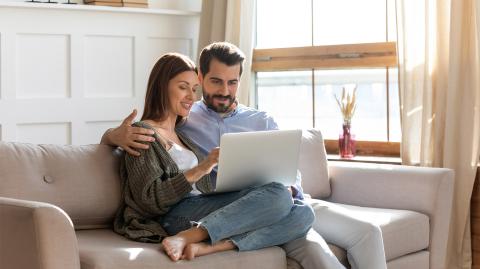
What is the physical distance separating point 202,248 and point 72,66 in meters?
2.28

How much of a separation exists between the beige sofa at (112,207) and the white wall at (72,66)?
1.43 metres

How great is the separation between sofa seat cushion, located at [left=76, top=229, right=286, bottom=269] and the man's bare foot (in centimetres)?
2

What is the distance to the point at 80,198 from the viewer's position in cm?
309

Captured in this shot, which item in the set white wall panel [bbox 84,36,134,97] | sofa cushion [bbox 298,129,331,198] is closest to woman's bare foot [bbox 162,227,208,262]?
sofa cushion [bbox 298,129,331,198]

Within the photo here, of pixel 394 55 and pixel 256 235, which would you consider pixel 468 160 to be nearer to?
pixel 394 55

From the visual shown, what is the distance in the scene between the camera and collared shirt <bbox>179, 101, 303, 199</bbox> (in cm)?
338

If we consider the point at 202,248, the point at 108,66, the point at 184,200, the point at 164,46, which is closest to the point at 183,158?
the point at 184,200

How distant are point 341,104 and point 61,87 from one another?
1582 mm

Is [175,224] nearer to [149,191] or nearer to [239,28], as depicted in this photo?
[149,191]

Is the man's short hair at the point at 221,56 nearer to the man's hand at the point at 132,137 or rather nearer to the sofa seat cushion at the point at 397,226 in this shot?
the man's hand at the point at 132,137

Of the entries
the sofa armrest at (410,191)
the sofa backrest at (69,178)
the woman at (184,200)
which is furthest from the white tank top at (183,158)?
the sofa armrest at (410,191)

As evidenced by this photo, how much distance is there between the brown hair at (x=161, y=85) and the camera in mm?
3195

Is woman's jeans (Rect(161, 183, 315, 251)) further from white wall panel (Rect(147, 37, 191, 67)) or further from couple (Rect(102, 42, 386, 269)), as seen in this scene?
white wall panel (Rect(147, 37, 191, 67))

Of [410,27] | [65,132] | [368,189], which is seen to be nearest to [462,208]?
[368,189]
